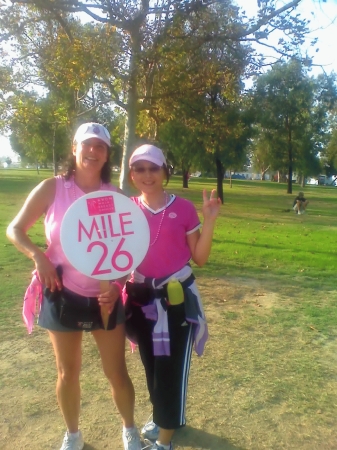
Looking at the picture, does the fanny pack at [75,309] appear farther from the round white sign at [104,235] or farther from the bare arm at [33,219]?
the round white sign at [104,235]

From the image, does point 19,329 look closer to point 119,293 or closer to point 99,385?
point 99,385

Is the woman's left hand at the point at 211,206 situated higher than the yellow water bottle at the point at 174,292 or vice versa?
the woman's left hand at the point at 211,206

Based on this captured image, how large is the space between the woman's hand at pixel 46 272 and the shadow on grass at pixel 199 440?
56.4 inches

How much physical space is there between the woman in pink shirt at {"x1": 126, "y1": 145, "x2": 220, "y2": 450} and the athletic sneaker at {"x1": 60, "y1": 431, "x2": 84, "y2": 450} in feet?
1.70

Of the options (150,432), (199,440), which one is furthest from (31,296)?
(199,440)

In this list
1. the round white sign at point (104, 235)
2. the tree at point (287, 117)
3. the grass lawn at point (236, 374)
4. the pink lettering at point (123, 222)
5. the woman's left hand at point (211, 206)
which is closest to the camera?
the round white sign at point (104, 235)

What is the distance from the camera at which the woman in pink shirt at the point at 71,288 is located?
2.69 meters

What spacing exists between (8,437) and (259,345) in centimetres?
259

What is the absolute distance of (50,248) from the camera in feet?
9.02

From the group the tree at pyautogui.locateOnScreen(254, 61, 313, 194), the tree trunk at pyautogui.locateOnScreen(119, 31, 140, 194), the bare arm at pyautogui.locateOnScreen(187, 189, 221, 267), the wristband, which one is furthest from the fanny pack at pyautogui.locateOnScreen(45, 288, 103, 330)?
the tree at pyautogui.locateOnScreen(254, 61, 313, 194)

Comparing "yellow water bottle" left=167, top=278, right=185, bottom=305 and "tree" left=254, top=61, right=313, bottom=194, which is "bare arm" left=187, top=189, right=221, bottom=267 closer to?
"yellow water bottle" left=167, top=278, right=185, bottom=305

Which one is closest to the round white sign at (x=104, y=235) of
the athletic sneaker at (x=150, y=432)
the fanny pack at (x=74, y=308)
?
the fanny pack at (x=74, y=308)

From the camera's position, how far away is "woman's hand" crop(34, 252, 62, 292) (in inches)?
103

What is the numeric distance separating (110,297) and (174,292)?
0.39 m
